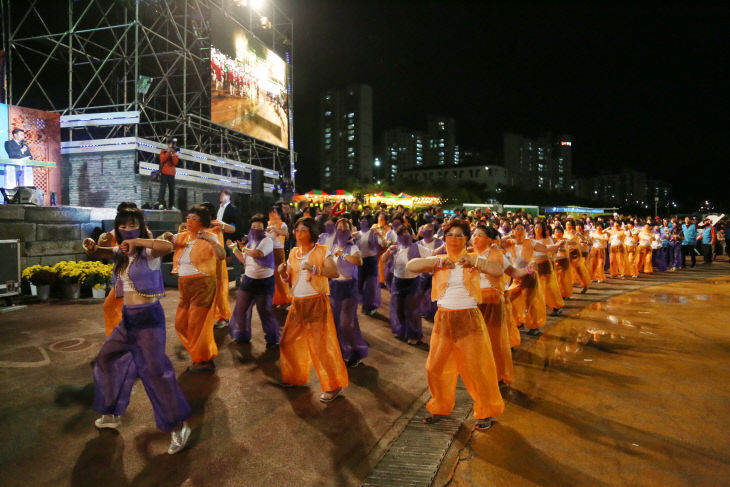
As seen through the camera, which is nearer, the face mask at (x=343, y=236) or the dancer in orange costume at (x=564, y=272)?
the face mask at (x=343, y=236)

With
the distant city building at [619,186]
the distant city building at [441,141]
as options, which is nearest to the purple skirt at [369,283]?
the distant city building at [441,141]

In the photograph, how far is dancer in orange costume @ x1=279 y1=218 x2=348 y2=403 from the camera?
4.28m

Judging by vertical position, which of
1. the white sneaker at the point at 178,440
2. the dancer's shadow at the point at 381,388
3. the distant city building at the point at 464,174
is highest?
the distant city building at the point at 464,174

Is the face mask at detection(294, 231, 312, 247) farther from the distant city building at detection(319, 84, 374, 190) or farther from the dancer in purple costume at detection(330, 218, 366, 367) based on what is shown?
the distant city building at detection(319, 84, 374, 190)

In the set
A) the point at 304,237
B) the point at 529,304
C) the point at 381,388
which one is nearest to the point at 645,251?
the point at 529,304

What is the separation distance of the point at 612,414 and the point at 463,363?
1581 mm

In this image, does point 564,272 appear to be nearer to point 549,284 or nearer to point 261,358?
point 549,284

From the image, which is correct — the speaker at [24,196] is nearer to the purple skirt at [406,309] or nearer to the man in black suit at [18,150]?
the man in black suit at [18,150]

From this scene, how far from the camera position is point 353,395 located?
4.44 m

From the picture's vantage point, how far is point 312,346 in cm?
435

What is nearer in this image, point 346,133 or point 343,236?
point 343,236

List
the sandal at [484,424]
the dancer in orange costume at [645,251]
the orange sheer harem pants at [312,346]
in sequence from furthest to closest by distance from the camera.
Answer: the dancer in orange costume at [645,251], the orange sheer harem pants at [312,346], the sandal at [484,424]

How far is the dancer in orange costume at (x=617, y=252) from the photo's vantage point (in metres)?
14.3

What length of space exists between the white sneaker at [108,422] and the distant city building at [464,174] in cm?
7974
